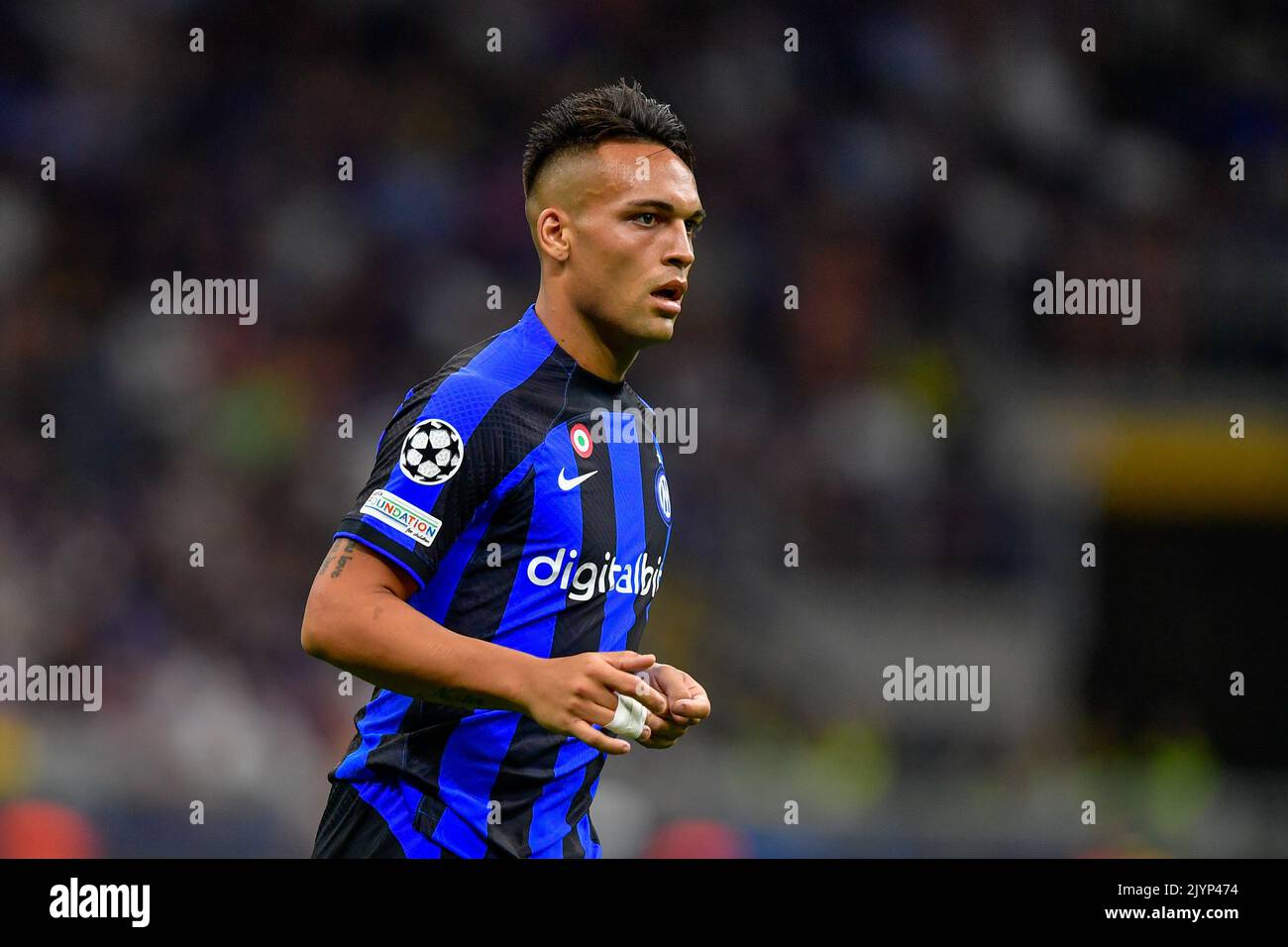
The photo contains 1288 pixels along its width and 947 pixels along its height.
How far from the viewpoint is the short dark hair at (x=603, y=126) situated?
3420mm

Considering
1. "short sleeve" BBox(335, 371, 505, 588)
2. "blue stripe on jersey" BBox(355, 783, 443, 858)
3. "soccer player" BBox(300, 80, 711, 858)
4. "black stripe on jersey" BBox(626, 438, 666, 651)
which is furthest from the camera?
"black stripe on jersey" BBox(626, 438, 666, 651)

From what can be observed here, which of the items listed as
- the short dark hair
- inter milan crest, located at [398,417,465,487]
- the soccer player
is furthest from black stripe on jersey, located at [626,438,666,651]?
the short dark hair

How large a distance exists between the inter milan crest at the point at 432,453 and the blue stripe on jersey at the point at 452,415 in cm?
2

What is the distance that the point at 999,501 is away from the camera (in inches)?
312

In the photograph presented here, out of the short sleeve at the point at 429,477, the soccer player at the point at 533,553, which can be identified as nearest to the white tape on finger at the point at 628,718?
the soccer player at the point at 533,553

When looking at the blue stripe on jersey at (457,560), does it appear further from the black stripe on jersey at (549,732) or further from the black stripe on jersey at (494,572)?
the black stripe on jersey at (549,732)

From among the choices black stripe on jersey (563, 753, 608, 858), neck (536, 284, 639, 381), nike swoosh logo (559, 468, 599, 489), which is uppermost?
neck (536, 284, 639, 381)

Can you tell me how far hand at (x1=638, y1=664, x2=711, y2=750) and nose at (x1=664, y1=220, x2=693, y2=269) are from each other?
1.00 metres

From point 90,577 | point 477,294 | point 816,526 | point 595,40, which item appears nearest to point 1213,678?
point 816,526

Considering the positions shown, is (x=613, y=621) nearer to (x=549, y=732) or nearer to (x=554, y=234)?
(x=549, y=732)

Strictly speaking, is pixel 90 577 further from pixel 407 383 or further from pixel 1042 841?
pixel 1042 841

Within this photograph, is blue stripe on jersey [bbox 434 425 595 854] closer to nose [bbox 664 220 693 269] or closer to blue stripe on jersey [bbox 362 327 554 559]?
blue stripe on jersey [bbox 362 327 554 559]

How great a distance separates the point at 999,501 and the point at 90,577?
16.5 ft

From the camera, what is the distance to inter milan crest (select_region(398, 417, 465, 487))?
2.94 metres
